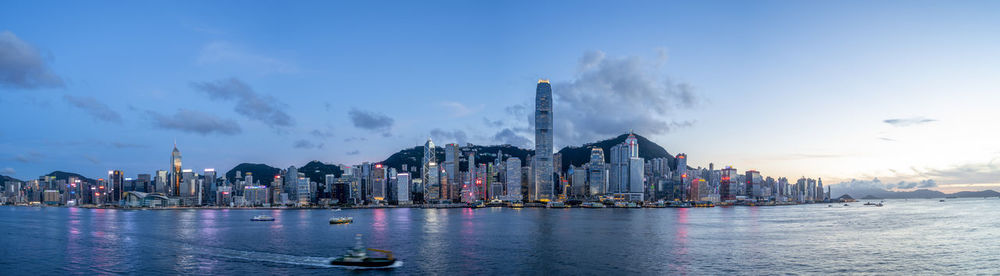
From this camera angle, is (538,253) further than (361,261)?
Yes

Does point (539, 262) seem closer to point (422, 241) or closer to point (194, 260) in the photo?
point (422, 241)

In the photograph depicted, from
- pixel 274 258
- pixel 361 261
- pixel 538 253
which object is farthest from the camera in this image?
pixel 538 253

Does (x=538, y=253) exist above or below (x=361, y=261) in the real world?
below

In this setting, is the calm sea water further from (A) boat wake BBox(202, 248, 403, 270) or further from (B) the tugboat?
(B) the tugboat

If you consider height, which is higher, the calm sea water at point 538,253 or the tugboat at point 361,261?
the tugboat at point 361,261

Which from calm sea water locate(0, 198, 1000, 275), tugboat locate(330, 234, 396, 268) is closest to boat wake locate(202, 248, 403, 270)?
calm sea water locate(0, 198, 1000, 275)

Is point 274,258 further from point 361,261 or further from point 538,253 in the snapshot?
point 538,253

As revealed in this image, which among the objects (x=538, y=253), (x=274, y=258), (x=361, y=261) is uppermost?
(x=361, y=261)

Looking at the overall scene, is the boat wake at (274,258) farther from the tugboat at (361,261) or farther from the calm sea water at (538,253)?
the tugboat at (361,261)

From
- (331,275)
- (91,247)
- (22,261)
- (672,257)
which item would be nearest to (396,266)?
(331,275)

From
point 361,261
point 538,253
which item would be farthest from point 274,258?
point 538,253

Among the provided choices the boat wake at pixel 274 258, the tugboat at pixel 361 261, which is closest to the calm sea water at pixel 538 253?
the boat wake at pixel 274 258
